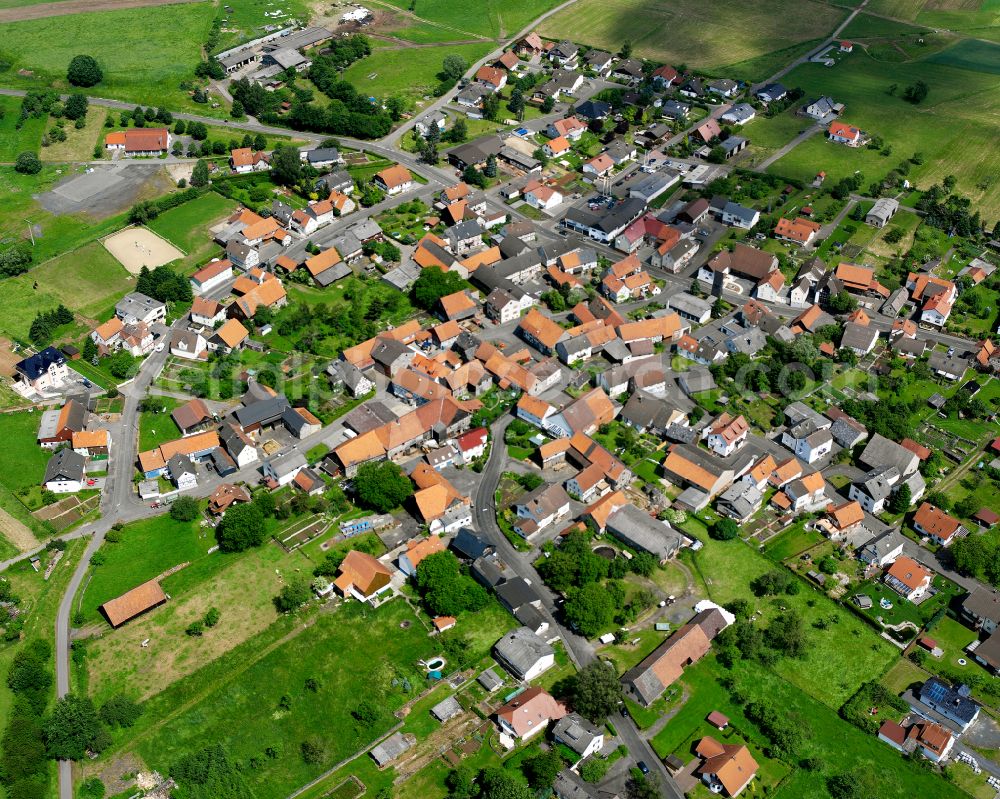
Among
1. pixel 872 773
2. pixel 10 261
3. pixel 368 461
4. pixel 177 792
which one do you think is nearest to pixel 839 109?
pixel 368 461

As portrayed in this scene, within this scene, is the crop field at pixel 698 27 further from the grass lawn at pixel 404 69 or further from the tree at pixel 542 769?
the tree at pixel 542 769

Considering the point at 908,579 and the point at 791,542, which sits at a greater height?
the point at 908,579

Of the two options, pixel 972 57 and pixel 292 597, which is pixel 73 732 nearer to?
pixel 292 597

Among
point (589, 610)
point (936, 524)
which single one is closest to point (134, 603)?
point (589, 610)

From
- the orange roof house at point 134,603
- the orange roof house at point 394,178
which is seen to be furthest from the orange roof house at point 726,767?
→ the orange roof house at point 394,178

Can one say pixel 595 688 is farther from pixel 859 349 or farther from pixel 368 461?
pixel 859 349

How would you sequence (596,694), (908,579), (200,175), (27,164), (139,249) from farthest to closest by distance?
(27,164)
(200,175)
(139,249)
(908,579)
(596,694)

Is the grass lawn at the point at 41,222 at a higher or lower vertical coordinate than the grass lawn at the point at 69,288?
higher
